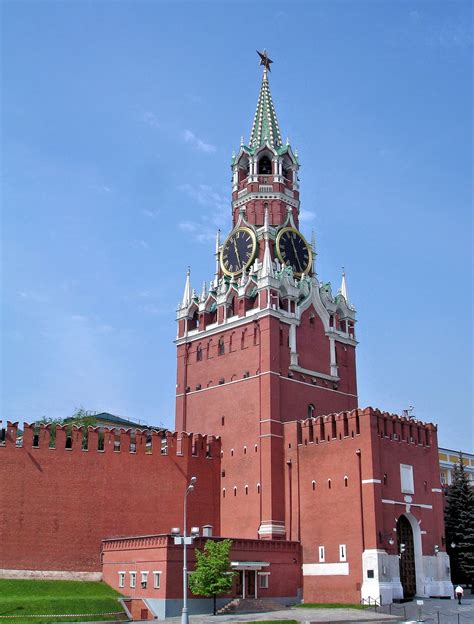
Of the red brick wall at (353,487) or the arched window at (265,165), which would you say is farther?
the arched window at (265,165)

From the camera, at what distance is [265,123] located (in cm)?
7300

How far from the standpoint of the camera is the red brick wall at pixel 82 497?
50688mm

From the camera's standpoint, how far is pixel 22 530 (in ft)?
166

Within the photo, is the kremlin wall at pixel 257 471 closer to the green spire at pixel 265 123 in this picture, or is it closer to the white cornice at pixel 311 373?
the white cornice at pixel 311 373

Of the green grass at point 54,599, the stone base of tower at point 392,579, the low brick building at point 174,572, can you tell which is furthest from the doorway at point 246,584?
the green grass at point 54,599

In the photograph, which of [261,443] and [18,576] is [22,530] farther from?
[261,443]

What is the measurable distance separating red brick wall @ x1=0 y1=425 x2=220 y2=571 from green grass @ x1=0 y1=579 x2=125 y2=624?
8.87 ft

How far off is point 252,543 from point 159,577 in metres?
7.21

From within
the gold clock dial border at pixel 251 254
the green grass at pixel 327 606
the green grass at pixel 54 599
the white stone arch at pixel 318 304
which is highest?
the gold clock dial border at pixel 251 254

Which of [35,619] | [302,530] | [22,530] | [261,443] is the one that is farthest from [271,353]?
[35,619]

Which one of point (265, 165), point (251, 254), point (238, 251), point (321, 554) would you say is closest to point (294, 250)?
point (251, 254)

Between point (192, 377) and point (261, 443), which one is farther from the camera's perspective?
point (192, 377)

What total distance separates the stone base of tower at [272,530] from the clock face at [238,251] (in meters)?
21.3

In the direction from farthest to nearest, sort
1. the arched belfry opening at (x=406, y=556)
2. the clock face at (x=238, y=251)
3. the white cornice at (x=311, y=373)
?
the clock face at (x=238, y=251), the white cornice at (x=311, y=373), the arched belfry opening at (x=406, y=556)
